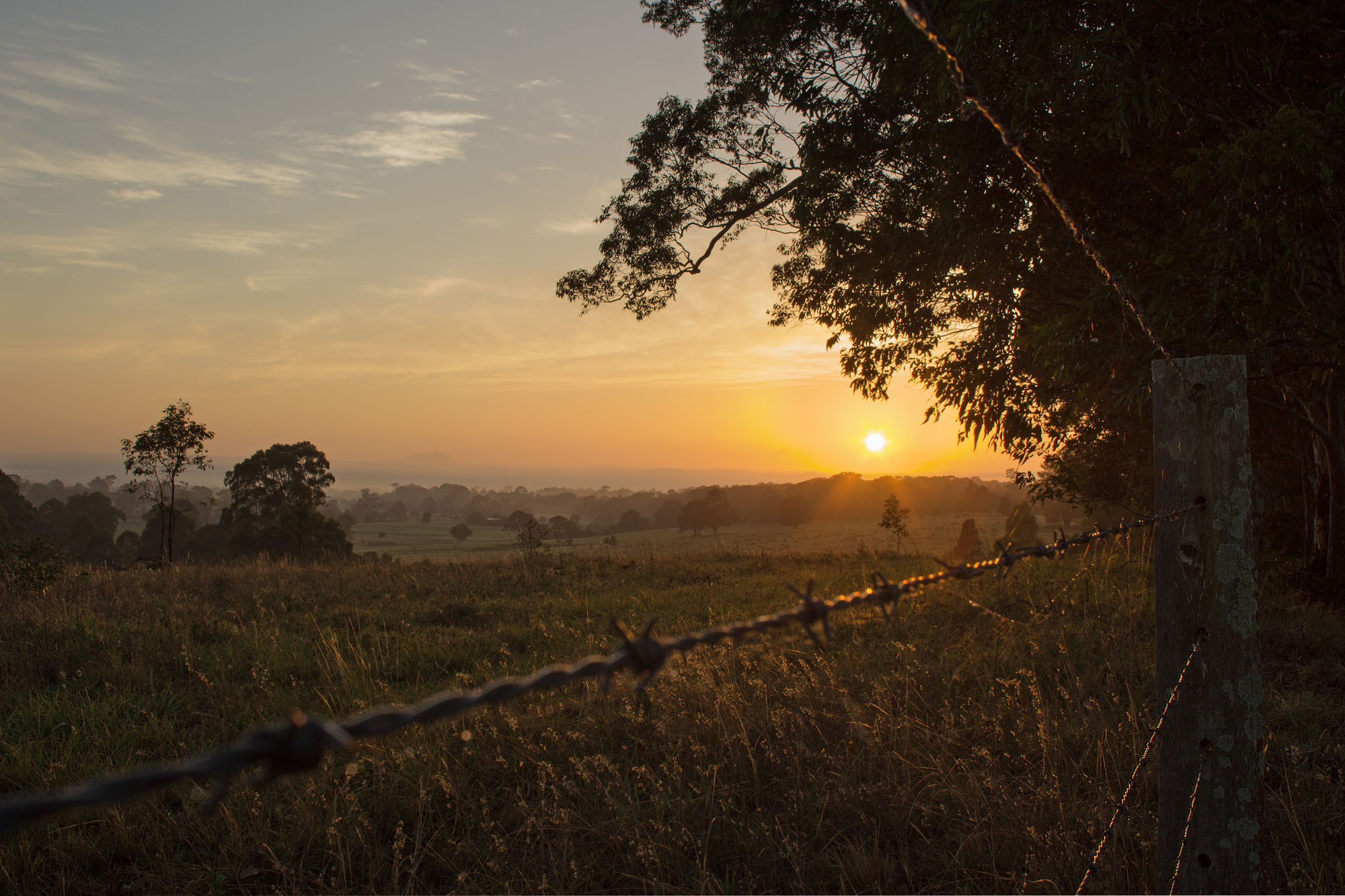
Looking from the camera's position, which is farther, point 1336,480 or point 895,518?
point 895,518

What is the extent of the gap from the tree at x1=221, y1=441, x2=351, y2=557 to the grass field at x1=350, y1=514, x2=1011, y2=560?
3.32m

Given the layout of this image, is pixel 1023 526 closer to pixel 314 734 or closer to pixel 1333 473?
pixel 1333 473

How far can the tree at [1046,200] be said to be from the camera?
6.02m

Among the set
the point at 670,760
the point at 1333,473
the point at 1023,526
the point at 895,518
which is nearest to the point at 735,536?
the point at 1023,526

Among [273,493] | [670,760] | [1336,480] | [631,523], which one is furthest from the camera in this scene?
[631,523]

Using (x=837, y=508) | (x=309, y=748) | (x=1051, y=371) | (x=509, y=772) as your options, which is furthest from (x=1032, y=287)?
(x=837, y=508)

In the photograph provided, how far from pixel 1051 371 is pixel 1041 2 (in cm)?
360

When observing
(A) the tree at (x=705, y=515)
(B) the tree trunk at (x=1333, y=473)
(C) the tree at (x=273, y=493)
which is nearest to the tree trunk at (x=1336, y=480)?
(B) the tree trunk at (x=1333, y=473)

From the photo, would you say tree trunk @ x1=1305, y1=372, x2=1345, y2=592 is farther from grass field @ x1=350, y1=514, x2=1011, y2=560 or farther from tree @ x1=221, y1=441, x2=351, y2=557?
tree @ x1=221, y1=441, x2=351, y2=557

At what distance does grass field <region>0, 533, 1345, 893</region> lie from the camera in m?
3.15

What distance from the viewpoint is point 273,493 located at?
40.0 metres

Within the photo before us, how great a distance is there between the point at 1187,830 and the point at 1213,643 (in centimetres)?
60

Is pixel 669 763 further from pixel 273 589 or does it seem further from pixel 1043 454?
pixel 1043 454

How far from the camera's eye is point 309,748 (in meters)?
0.90
